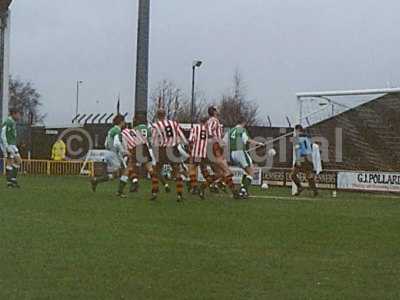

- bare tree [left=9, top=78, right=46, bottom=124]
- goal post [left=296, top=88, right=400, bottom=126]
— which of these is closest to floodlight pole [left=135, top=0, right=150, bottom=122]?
goal post [left=296, top=88, right=400, bottom=126]

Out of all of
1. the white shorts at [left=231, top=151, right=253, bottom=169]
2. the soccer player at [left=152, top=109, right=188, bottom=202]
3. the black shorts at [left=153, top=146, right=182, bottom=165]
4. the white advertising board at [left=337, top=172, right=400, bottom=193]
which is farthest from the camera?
the white advertising board at [left=337, top=172, right=400, bottom=193]

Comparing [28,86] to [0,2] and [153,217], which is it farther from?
[153,217]

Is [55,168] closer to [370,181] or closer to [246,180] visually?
[370,181]

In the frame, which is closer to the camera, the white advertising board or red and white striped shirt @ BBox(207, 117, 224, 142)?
red and white striped shirt @ BBox(207, 117, 224, 142)

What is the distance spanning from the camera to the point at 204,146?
2153cm

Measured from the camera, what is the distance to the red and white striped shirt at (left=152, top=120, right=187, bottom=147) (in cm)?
1988

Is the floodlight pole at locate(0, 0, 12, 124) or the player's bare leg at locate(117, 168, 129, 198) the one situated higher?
the floodlight pole at locate(0, 0, 12, 124)

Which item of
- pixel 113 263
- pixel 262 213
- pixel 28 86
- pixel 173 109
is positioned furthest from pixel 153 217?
pixel 28 86

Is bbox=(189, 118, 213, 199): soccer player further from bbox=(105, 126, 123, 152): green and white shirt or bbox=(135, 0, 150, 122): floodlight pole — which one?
bbox=(135, 0, 150, 122): floodlight pole

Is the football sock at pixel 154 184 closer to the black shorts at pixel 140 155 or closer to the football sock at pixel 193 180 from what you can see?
the black shorts at pixel 140 155

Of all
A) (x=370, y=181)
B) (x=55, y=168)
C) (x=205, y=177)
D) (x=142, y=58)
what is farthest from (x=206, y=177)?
(x=55, y=168)

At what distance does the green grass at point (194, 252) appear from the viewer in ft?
27.8

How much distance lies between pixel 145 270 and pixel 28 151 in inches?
1653

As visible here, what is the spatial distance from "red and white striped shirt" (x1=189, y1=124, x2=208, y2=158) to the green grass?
341cm
